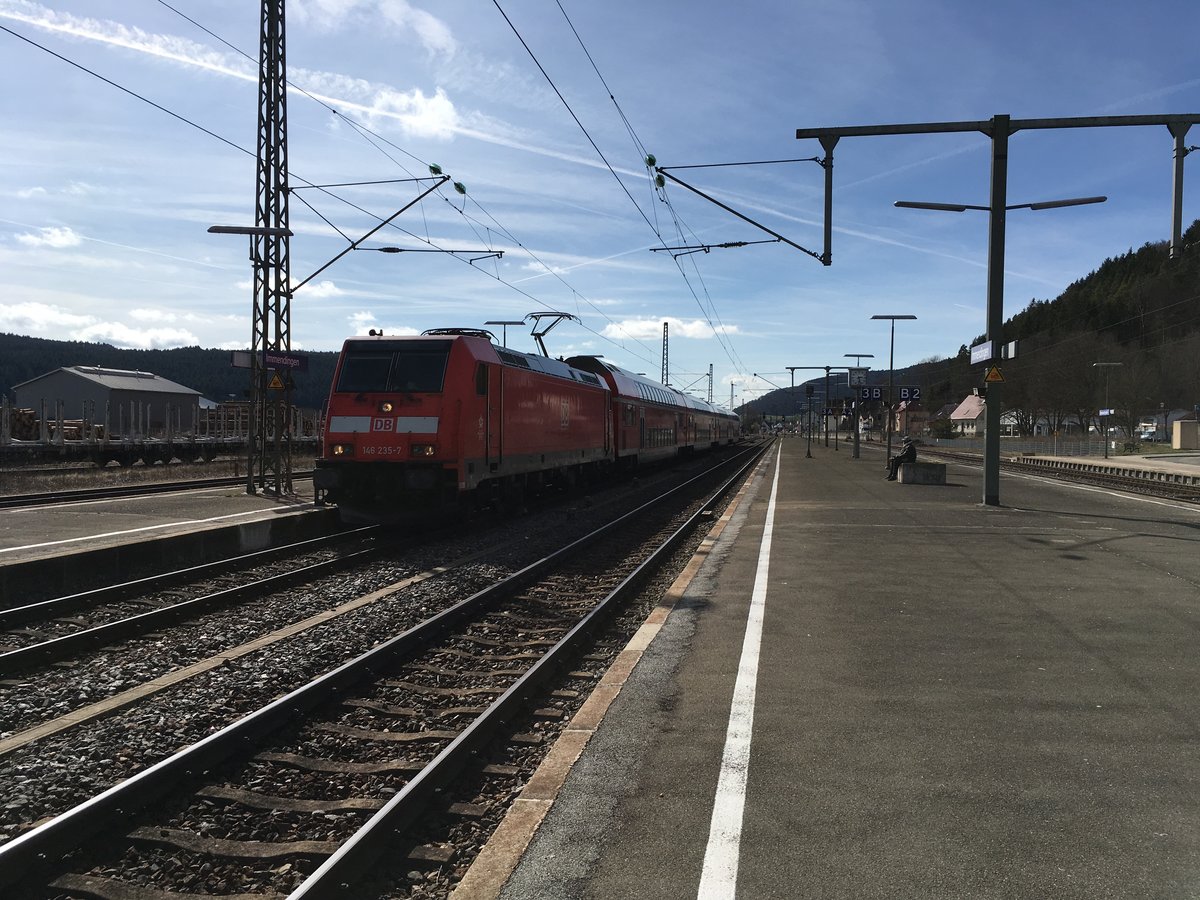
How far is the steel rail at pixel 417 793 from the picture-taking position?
329 cm

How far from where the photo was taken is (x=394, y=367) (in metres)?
14.0

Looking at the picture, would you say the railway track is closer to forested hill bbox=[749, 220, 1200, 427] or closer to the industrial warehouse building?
forested hill bbox=[749, 220, 1200, 427]

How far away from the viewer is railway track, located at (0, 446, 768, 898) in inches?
138

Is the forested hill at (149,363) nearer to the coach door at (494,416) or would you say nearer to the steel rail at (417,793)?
the coach door at (494,416)

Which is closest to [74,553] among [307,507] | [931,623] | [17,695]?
[17,695]

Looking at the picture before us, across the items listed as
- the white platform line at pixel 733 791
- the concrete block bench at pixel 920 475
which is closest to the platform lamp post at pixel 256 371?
the white platform line at pixel 733 791

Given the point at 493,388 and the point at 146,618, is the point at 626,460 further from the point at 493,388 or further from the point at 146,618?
the point at 146,618

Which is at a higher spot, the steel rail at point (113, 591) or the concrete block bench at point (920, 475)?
the concrete block bench at point (920, 475)

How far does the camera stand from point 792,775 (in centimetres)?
415

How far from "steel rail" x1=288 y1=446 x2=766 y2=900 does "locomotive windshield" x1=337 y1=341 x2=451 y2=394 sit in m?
7.20

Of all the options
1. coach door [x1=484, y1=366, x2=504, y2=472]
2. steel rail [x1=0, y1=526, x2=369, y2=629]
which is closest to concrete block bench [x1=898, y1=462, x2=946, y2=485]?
coach door [x1=484, y1=366, x2=504, y2=472]

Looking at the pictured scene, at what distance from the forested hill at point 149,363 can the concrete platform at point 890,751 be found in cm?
11519

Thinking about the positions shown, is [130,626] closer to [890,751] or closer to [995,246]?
[890,751]

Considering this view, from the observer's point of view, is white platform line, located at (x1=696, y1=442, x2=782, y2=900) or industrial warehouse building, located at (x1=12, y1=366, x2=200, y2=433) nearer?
white platform line, located at (x1=696, y1=442, x2=782, y2=900)
